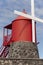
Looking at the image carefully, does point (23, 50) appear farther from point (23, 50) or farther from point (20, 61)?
point (20, 61)

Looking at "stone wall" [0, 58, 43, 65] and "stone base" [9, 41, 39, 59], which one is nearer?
"stone wall" [0, 58, 43, 65]

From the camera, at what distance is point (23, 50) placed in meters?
27.4

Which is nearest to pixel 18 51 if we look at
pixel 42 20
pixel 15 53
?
pixel 15 53

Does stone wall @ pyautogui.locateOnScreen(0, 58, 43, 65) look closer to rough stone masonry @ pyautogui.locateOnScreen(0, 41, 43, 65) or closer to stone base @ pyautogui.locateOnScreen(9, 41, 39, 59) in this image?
rough stone masonry @ pyautogui.locateOnScreen(0, 41, 43, 65)

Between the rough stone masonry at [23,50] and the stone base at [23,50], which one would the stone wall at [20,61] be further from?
the stone base at [23,50]

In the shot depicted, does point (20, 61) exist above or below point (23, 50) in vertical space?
below

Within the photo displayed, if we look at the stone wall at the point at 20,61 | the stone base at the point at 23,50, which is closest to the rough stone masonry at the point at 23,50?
the stone base at the point at 23,50

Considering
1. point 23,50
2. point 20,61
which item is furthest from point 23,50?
point 20,61

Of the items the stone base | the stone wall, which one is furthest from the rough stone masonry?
the stone wall

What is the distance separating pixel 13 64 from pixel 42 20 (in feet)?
29.3

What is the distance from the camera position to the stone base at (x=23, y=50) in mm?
27288

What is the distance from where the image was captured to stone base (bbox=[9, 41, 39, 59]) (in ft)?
89.5

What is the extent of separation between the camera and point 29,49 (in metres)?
27.7

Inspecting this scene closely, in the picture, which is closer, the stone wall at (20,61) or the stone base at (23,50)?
the stone wall at (20,61)
